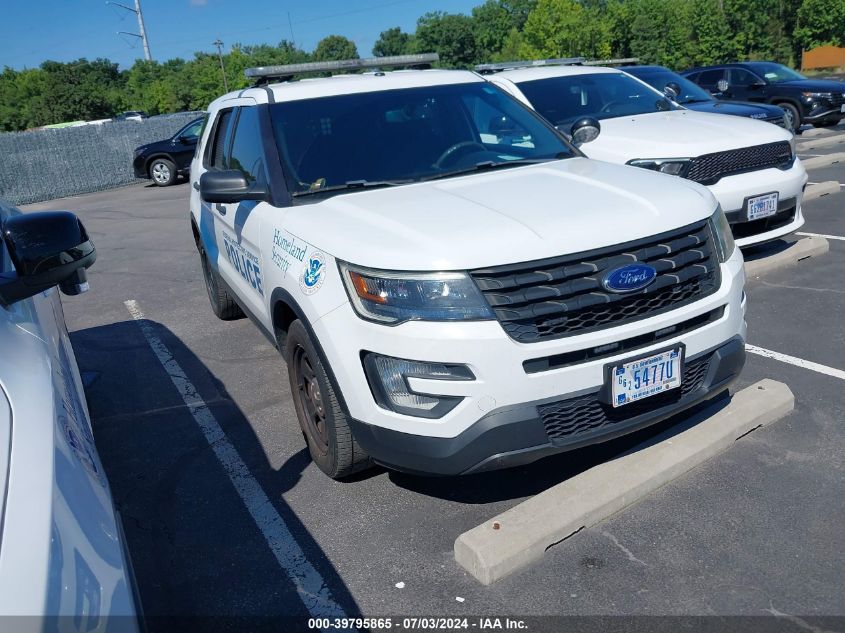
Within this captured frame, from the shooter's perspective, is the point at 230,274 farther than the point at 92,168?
No

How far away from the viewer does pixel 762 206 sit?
19.7 ft

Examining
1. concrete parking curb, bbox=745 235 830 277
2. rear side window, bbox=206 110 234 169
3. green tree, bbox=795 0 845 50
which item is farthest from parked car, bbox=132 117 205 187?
green tree, bbox=795 0 845 50

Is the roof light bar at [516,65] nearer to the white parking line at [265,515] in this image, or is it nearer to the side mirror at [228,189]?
the white parking line at [265,515]

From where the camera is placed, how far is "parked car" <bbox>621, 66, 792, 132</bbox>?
31.9ft

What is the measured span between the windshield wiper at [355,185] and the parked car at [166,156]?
16216 millimetres

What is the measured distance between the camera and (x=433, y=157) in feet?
13.4

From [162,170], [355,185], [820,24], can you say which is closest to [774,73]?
[162,170]

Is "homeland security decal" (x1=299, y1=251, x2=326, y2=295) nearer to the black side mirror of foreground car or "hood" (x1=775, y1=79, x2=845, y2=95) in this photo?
the black side mirror of foreground car

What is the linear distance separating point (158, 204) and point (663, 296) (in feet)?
48.7

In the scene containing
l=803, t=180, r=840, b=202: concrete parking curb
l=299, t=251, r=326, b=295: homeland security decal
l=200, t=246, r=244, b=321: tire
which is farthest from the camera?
l=803, t=180, r=840, b=202: concrete parking curb

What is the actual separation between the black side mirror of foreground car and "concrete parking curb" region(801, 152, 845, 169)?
12319mm

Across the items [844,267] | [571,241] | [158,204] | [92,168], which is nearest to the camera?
[571,241]

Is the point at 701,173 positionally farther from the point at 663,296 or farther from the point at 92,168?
the point at 92,168

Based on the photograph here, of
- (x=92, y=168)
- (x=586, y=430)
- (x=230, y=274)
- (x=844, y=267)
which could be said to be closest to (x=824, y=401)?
Answer: (x=586, y=430)
